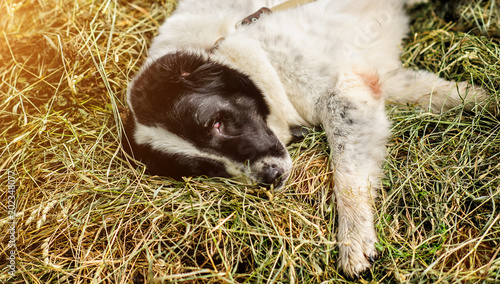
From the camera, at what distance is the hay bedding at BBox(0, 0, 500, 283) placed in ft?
6.30

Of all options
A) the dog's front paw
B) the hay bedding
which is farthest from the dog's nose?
the dog's front paw

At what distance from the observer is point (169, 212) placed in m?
2.15

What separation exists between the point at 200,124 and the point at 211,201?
0.53 m

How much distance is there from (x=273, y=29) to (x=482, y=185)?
182 centimetres

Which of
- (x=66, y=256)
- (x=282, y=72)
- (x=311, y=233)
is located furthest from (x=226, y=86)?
(x=66, y=256)

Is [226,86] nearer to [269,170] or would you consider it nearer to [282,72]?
[282,72]

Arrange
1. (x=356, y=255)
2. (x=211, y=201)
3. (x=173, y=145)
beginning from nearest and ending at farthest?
(x=356, y=255), (x=211, y=201), (x=173, y=145)

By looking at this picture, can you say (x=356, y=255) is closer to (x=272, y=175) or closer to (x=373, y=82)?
(x=272, y=175)

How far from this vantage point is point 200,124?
2188mm

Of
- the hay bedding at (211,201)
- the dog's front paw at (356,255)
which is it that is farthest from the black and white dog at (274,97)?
the hay bedding at (211,201)

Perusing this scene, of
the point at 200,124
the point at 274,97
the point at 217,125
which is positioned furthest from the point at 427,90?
the point at 200,124

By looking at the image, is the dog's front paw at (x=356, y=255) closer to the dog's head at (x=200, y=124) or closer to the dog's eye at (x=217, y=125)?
the dog's head at (x=200, y=124)

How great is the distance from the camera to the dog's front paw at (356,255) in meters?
1.93

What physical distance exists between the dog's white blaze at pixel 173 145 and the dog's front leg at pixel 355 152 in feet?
2.37
